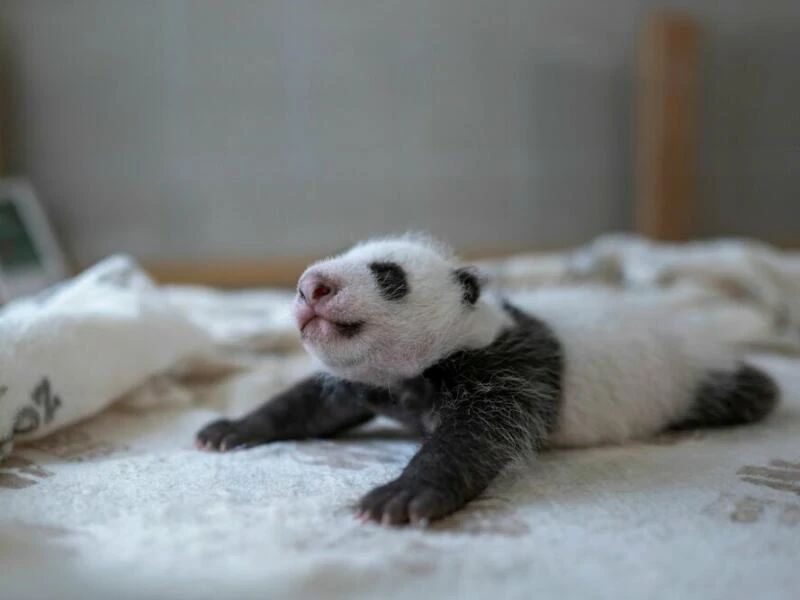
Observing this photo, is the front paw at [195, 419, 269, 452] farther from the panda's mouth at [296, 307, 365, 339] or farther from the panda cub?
the panda's mouth at [296, 307, 365, 339]

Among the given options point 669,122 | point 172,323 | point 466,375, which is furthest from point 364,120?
point 466,375

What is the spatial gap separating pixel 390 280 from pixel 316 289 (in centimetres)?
10

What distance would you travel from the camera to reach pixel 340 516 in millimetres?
764

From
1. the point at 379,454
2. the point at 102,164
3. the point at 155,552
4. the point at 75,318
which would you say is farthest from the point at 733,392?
the point at 102,164

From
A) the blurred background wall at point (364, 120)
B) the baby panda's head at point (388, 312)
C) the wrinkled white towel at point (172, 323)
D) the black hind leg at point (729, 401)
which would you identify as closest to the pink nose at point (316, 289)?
the baby panda's head at point (388, 312)

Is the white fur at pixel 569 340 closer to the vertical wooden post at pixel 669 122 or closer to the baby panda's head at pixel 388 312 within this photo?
the baby panda's head at pixel 388 312

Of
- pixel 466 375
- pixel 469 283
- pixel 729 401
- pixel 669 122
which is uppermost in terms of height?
pixel 669 122

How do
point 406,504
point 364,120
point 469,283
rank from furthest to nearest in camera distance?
point 364,120
point 469,283
point 406,504

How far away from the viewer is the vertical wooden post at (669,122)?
7.68 feet

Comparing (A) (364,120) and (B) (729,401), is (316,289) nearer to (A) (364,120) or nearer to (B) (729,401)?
(B) (729,401)

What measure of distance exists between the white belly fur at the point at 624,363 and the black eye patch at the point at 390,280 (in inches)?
11.5

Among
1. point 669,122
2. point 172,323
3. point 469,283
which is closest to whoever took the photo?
point 469,283

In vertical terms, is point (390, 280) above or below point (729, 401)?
above

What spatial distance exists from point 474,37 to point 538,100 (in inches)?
11.7
